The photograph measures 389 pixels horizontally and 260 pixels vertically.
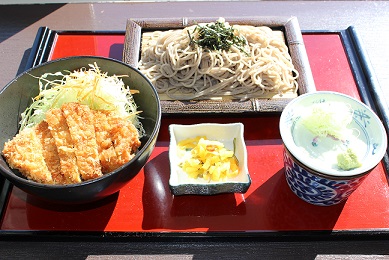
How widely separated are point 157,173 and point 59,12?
1542mm

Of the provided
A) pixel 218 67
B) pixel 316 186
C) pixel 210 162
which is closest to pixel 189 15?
pixel 218 67

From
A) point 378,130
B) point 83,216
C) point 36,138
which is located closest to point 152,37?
point 36,138

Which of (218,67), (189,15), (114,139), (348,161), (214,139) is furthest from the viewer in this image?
(189,15)

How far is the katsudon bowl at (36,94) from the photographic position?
1457 mm

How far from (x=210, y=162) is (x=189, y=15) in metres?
1.33

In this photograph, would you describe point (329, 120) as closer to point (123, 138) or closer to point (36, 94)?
point (123, 138)

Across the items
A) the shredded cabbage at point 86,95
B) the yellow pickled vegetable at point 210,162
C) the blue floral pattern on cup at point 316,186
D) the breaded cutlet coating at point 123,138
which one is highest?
the shredded cabbage at point 86,95

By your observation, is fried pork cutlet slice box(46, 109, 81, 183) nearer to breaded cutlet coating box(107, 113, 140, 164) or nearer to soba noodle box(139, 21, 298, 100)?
breaded cutlet coating box(107, 113, 140, 164)

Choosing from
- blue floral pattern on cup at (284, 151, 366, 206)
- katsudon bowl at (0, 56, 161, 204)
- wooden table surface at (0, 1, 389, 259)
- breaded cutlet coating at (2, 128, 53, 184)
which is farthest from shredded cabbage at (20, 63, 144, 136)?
blue floral pattern on cup at (284, 151, 366, 206)

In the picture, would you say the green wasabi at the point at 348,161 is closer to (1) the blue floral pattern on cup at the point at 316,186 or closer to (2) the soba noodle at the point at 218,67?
(1) the blue floral pattern on cup at the point at 316,186

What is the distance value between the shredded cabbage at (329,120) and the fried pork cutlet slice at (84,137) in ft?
2.84

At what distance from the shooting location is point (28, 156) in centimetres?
158

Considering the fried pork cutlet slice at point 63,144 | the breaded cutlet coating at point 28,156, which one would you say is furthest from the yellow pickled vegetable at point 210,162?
the breaded cutlet coating at point 28,156

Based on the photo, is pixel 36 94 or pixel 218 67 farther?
pixel 218 67
